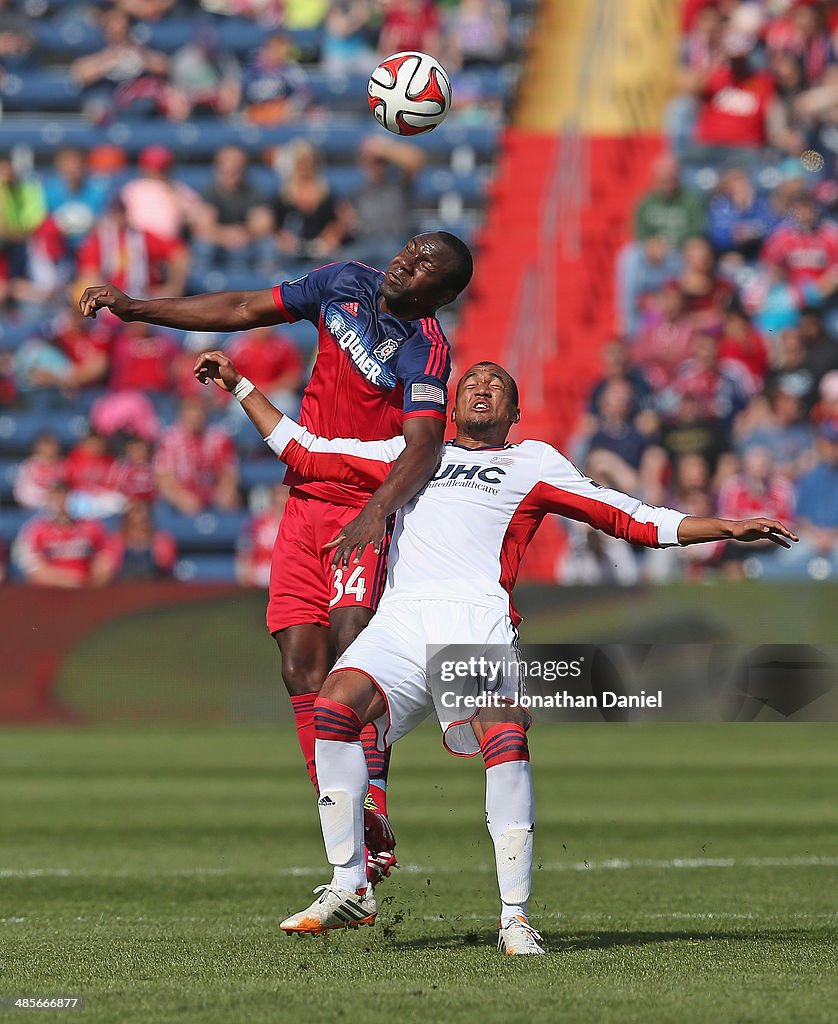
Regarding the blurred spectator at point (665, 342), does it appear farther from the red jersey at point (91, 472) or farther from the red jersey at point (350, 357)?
the red jersey at point (350, 357)

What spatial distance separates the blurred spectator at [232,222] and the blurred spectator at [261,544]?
3.83 meters

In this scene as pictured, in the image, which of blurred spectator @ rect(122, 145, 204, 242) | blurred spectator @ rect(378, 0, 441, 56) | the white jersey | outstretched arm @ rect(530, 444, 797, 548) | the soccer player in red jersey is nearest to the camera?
outstretched arm @ rect(530, 444, 797, 548)

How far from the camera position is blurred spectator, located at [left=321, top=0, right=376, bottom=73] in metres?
22.6

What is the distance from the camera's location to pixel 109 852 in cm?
982

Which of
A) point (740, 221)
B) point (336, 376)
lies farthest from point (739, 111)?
point (336, 376)

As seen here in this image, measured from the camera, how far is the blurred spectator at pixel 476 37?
22453mm

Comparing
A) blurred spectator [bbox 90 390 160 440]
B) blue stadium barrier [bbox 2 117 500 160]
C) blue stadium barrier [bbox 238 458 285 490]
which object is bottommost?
blue stadium barrier [bbox 238 458 285 490]

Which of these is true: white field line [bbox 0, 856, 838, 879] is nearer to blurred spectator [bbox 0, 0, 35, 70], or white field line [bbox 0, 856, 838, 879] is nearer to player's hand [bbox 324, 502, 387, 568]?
player's hand [bbox 324, 502, 387, 568]

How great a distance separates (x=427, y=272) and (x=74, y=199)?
47.4ft

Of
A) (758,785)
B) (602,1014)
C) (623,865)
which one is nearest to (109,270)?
(758,785)

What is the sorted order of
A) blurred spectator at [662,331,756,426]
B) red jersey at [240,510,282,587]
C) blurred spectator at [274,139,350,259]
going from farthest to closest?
blurred spectator at [274,139,350,259]
red jersey at [240,510,282,587]
blurred spectator at [662,331,756,426]

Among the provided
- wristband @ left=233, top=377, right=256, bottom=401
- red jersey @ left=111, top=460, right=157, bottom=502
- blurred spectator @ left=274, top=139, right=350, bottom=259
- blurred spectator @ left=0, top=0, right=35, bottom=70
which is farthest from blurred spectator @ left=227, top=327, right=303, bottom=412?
wristband @ left=233, top=377, right=256, bottom=401

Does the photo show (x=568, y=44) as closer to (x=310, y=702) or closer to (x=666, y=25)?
(x=666, y=25)

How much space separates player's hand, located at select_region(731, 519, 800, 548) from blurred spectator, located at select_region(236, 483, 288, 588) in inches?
427
